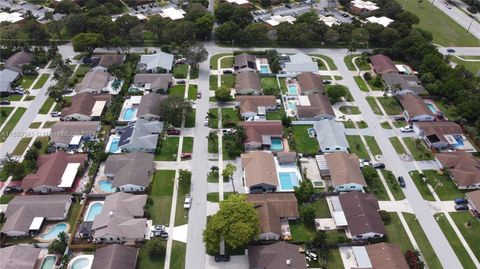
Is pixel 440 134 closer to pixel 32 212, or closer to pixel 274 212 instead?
pixel 274 212

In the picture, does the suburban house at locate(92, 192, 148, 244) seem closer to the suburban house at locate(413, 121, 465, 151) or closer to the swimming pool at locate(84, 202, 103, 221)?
the swimming pool at locate(84, 202, 103, 221)

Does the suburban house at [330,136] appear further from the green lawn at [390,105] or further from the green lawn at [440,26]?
the green lawn at [440,26]

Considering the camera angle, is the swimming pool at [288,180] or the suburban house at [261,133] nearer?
the swimming pool at [288,180]

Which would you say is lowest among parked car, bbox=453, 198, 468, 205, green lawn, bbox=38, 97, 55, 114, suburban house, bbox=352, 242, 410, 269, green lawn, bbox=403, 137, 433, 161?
suburban house, bbox=352, 242, 410, 269

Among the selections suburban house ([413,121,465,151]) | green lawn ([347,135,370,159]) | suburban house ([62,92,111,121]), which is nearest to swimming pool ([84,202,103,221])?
suburban house ([62,92,111,121])

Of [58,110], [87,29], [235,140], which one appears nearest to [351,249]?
[235,140]

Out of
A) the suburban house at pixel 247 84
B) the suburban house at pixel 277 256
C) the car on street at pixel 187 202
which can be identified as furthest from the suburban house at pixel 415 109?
the car on street at pixel 187 202

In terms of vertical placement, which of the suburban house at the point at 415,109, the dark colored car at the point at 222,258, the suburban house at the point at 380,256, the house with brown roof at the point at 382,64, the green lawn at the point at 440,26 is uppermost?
the green lawn at the point at 440,26
